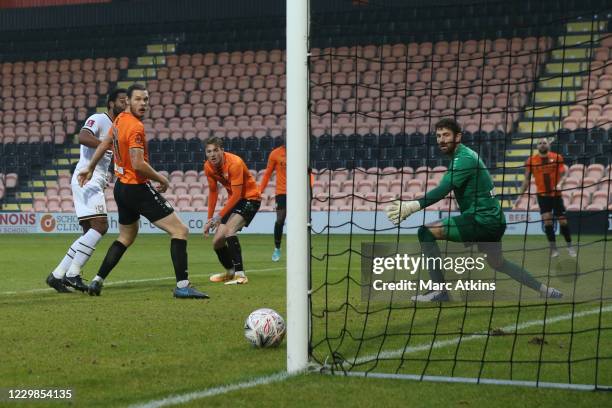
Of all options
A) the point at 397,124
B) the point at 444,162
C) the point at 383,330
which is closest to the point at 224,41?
the point at 397,124

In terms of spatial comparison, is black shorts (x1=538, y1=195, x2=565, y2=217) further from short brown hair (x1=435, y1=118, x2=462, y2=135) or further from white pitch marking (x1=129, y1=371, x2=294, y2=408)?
white pitch marking (x1=129, y1=371, x2=294, y2=408)

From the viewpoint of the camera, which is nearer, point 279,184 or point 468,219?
point 468,219

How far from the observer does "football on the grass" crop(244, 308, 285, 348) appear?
18.9 ft

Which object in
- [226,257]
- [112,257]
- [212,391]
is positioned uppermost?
[212,391]

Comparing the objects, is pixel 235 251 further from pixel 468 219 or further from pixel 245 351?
pixel 245 351

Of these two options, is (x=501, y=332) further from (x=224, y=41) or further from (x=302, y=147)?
(x=224, y=41)

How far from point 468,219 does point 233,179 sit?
3281 millimetres

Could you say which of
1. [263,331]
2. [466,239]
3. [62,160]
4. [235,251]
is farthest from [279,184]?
[62,160]

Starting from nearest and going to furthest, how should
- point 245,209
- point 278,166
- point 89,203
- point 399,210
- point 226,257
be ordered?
point 399,210 < point 89,203 < point 245,209 < point 226,257 < point 278,166

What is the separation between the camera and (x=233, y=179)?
1043 centimetres

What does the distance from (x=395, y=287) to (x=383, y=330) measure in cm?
214

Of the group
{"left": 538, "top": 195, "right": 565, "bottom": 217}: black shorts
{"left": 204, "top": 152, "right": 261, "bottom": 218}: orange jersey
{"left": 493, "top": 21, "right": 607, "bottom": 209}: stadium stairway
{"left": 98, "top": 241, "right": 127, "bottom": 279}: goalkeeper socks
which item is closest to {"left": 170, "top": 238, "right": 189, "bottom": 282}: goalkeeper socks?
{"left": 98, "top": 241, "right": 127, "bottom": 279}: goalkeeper socks

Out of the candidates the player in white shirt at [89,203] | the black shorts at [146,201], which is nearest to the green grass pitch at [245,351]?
the player in white shirt at [89,203]

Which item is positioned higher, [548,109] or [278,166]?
[548,109]
